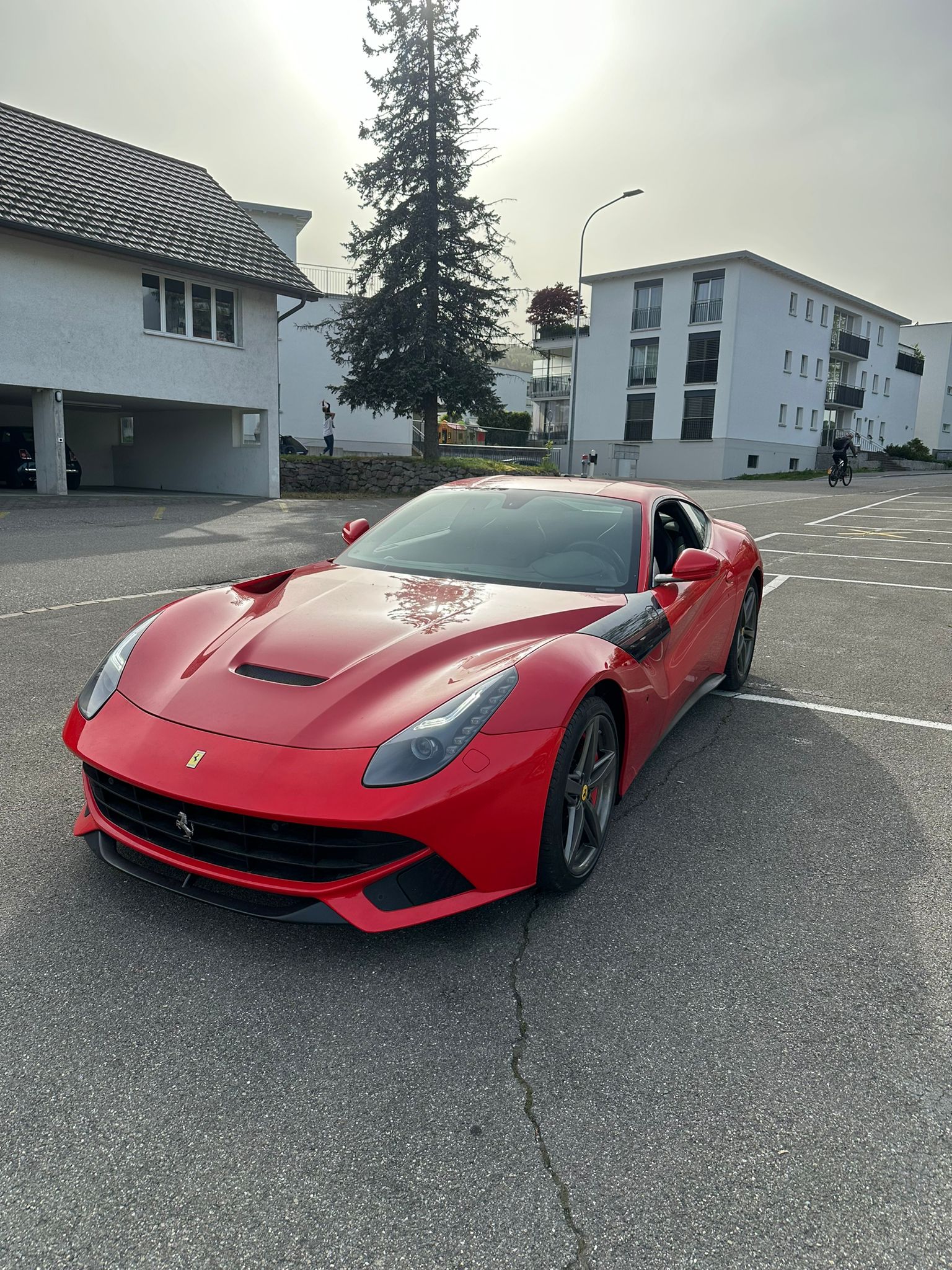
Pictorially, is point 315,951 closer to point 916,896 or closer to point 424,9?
point 916,896

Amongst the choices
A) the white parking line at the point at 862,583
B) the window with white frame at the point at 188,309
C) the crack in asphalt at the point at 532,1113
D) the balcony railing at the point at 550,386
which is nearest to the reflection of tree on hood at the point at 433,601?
the crack in asphalt at the point at 532,1113

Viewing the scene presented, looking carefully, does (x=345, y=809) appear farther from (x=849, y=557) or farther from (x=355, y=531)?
(x=849, y=557)

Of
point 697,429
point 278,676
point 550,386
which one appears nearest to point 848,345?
point 697,429

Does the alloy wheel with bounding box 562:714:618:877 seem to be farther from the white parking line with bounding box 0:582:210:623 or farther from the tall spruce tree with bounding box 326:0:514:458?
the tall spruce tree with bounding box 326:0:514:458

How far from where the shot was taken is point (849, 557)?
40.3 ft

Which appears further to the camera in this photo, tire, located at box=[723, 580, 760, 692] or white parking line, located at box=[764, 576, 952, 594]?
white parking line, located at box=[764, 576, 952, 594]

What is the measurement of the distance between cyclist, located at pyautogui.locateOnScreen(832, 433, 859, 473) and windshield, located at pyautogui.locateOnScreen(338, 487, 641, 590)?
30821mm

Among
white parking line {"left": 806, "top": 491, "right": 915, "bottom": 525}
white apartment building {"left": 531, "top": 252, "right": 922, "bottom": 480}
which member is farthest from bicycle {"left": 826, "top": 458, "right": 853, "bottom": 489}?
white apartment building {"left": 531, "top": 252, "right": 922, "bottom": 480}

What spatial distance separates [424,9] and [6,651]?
25153 mm

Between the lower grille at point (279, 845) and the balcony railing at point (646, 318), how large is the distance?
48.1 m

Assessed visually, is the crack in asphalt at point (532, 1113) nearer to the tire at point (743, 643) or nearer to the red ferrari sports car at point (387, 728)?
the red ferrari sports car at point (387, 728)

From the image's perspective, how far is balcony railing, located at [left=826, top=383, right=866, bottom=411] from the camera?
174 ft

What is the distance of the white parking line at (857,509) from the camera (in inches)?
714

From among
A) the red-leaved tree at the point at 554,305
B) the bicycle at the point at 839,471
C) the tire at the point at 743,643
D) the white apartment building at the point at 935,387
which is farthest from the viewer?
the white apartment building at the point at 935,387
